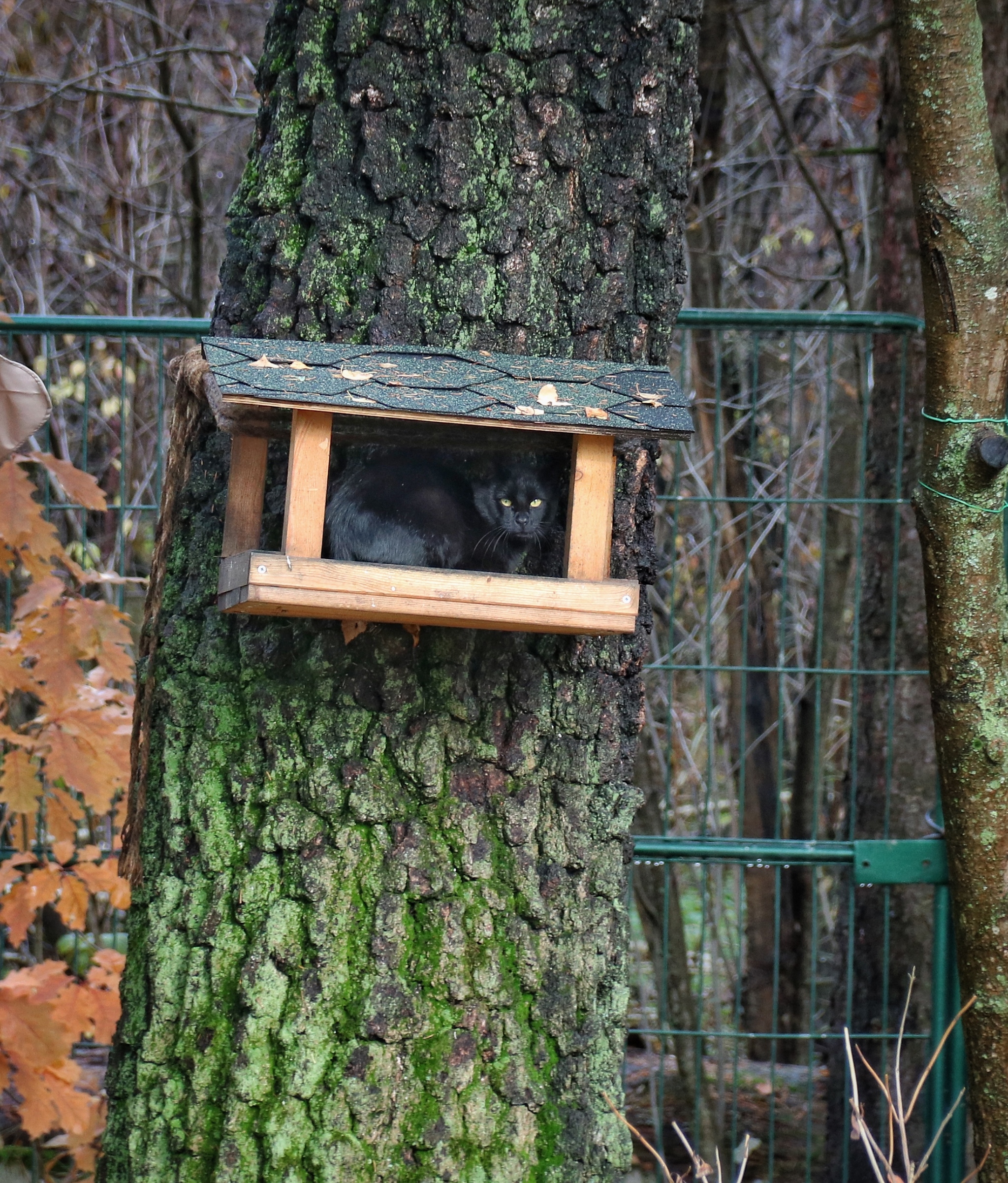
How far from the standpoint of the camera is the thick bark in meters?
1.91

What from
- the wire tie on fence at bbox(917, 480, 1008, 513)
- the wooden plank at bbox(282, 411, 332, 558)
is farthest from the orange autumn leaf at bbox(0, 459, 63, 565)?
the wire tie on fence at bbox(917, 480, 1008, 513)

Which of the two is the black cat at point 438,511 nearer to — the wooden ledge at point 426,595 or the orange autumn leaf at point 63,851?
the wooden ledge at point 426,595

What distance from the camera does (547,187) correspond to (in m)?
1.64

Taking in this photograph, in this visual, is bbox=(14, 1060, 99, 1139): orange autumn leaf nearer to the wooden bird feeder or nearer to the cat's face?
the wooden bird feeder

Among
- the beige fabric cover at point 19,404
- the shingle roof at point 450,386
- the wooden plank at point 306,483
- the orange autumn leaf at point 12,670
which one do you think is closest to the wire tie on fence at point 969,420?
the shingle roof at point 450,386

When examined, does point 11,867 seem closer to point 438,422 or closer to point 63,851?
point 63,851

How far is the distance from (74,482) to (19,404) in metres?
0.47

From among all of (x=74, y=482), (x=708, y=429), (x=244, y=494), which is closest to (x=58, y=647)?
(x=74, y=482)

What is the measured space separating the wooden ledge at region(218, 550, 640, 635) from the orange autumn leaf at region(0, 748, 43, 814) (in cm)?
135

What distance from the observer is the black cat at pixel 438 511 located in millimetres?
1494

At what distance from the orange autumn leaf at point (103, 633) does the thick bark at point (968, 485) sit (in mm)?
1661

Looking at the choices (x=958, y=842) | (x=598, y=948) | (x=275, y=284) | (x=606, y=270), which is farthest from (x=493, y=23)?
(x=958, y=842)

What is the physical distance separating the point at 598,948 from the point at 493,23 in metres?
1.33

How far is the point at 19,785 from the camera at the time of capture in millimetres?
2516
